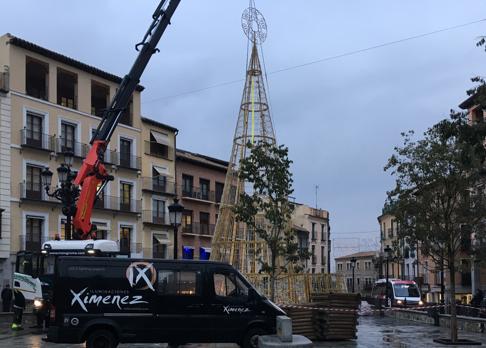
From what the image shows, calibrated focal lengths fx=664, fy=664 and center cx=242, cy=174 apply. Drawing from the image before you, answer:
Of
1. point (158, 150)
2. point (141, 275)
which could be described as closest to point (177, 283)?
point (141, 275)

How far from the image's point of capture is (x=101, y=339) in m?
14.6

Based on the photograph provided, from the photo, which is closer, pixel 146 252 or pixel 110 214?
pixel 110 214

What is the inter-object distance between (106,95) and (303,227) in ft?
141

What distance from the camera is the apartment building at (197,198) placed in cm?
5606

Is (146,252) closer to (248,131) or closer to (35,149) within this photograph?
(35,149)

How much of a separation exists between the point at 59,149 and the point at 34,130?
207 cm

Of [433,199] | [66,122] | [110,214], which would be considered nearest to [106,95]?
[66,122]

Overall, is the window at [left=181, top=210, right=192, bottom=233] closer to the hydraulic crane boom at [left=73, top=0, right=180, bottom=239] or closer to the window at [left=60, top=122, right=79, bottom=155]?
the window at [left=60, top=122, right=79, bottom=155]

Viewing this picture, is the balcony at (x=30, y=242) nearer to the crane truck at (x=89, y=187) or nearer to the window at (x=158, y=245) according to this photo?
the window at (x=158, y=245)

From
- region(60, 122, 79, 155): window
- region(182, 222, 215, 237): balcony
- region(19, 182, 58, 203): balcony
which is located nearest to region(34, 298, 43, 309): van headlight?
region(19, 182, 58, 203): balcony

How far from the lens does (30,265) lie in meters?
23.8

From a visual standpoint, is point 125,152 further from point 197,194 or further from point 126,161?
point 197,194

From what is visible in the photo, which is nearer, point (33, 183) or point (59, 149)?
point (33, 183)

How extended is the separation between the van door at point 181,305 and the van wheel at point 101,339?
3.25 ft
